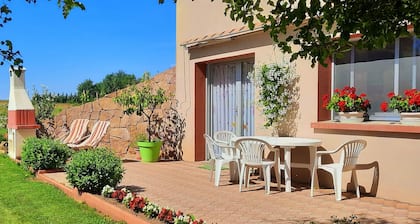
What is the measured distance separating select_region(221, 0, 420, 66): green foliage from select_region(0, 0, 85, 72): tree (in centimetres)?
119

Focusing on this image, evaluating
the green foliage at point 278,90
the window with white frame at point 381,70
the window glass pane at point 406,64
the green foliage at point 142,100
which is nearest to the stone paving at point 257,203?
the green foliage at point 278,90

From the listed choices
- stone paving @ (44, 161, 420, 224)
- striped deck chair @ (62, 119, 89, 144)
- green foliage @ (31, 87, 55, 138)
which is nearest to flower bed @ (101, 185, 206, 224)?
stone paving @ (44, 161, 420, 224)

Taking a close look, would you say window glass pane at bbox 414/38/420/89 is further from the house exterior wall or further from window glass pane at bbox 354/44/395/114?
the house exterior wall

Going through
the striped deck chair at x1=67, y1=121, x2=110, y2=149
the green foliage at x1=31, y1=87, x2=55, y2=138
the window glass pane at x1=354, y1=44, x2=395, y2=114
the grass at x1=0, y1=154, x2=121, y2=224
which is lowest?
the grass at x1=0, y1=154, x2=121, y2=224

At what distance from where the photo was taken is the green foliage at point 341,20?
2.69 metres

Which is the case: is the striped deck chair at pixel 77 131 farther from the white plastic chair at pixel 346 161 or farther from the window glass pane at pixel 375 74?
the window glass pane at pixel 375 74

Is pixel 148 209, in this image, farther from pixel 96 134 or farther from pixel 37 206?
pixel 96 134

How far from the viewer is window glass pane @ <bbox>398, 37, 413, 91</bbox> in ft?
22.3

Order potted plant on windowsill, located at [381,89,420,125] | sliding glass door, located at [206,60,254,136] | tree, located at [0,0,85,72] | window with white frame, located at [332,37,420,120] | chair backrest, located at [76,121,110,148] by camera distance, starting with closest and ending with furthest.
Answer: tree, located at [0,0,85,72] → potted plant on windowsill, located at [381,89,420,125] → window with white frame, located at [332,37,420,120] → sliding glass door, located at [206,60,254,136] → chair backrest, located at [76,121,110,148]

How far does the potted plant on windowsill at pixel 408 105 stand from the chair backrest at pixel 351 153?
0.72m

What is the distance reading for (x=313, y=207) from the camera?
6.35 metres

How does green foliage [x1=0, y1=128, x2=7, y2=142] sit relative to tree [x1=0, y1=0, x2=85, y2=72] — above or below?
below

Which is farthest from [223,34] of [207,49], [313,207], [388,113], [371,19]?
[371,19]

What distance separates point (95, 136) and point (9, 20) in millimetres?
10341
